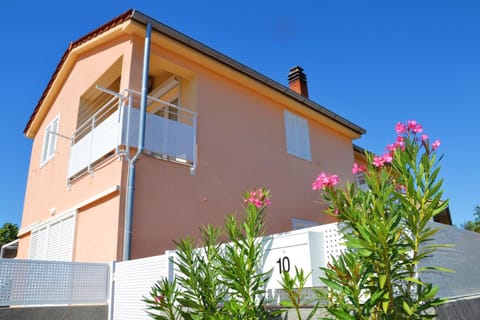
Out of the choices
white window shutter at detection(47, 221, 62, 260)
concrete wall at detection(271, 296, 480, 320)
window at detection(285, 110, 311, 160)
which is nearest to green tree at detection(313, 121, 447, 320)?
concrete wall at detection(271, 296, 480, 320)

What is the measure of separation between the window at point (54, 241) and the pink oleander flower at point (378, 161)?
892 cm

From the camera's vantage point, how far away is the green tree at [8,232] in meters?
29.8

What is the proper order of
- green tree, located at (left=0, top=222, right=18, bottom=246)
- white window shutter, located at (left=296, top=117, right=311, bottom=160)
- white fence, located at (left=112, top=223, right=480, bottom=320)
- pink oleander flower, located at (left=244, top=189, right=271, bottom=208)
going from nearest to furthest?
white fence, located at (left=112, top=223, right=480, bottom=320)
pink oleander flower, located at (left=244, top=189, right=271, bottom=208)
white window shutter, located at (left=296, top=117, right=311, bottom=160)
green tree, located at (left=0, top=222, right=18, bottom=246)

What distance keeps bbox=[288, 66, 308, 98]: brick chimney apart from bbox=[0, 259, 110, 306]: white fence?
39.0 ft

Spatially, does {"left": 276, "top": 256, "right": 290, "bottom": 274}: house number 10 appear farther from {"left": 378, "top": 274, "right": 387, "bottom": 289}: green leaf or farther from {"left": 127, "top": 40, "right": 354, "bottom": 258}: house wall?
{"left": 127, "top": 40, "right": 354, "bottom": 258}: house wall

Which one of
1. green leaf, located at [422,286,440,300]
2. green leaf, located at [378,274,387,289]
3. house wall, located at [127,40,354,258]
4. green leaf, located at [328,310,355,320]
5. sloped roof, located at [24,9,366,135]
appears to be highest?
sloped roof, located at [24,9,366,135]

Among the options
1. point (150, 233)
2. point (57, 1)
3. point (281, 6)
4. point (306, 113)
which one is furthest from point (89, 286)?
point (306, 113)

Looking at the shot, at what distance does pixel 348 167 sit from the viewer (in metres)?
16.2

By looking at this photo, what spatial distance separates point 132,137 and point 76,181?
3.18 m

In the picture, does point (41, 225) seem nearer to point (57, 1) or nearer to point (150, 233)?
point (150, 233)

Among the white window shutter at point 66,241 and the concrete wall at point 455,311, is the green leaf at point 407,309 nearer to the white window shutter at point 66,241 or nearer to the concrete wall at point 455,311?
the concrete wall at point 455,311

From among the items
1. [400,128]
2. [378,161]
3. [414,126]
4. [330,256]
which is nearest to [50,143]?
[330,256]

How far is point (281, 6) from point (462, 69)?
19.4 feet

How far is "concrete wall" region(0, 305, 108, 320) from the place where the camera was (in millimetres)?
6273
